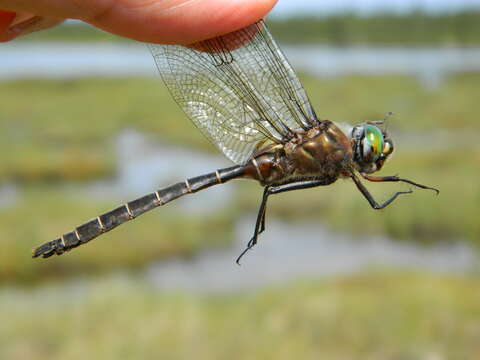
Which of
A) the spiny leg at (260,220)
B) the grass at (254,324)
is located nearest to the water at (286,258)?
the grass at (254,324)

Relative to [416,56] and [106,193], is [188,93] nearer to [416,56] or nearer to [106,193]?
[106,193]

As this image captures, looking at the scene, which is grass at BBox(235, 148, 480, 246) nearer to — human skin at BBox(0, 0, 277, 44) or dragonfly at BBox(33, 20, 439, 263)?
dragonfly at BBox(33, 20, 439, 263)

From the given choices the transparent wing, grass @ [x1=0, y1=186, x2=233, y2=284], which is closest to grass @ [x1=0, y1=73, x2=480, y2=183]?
grass @ [x1=0, y1=186, x2=233, y2=284]

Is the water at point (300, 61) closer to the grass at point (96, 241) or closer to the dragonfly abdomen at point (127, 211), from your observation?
the grass at point (96, 241)

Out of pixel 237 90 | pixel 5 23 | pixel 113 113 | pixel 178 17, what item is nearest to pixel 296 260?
pixel 237 90

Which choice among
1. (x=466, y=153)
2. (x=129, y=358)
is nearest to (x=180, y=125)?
(x=466, y=153)

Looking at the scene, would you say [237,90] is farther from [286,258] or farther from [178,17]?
[286,258]
